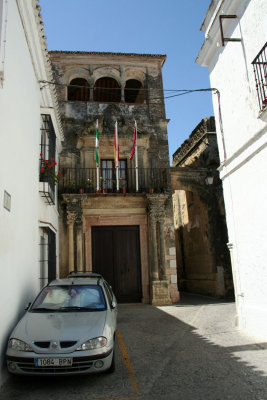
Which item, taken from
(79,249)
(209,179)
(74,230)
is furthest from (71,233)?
(209,179)

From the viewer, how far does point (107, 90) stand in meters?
16.6

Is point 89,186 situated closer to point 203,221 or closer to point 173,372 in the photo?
point 203,221

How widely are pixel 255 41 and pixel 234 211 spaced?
3633 millimetres

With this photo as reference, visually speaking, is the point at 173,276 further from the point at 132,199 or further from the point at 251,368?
the point at 251,368

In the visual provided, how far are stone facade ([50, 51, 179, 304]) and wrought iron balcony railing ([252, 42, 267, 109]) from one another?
235 inches

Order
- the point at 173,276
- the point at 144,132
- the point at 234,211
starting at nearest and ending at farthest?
1. the point at 234,211
2. the point at 173,276
3. the point at 144,132

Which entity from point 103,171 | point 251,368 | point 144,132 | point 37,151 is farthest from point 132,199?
point 251,368

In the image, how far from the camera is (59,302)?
230 inches

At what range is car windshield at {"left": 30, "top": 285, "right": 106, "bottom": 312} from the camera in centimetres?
565

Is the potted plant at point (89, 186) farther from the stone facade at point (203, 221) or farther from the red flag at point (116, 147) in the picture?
the stone facade at point (203, 221)

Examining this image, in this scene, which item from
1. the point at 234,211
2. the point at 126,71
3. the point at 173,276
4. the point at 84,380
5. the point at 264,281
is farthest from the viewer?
the point at 126,71

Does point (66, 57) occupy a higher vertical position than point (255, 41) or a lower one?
higher

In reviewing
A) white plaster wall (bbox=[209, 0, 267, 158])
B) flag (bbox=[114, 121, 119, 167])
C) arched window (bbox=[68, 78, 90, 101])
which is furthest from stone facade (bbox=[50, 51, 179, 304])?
white plaster wall (bbox=[209, 0, 267, 158])

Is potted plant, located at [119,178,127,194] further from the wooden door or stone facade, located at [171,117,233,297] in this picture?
stone facade, located at [171,117,233,297]
